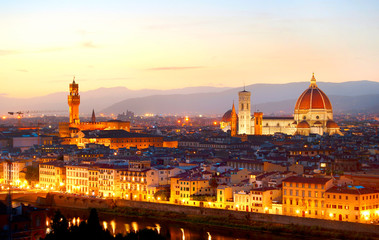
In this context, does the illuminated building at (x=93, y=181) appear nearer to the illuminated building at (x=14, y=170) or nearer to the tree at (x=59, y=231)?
the illuminated building at (x=14, y=170)

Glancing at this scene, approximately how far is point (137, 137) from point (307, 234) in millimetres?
46227

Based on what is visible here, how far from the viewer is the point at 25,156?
5791cm

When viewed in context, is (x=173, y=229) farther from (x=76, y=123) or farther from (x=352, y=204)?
(x=76, y=123)

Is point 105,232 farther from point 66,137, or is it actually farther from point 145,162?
point 66,137

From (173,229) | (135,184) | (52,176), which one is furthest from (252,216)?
(52,176)

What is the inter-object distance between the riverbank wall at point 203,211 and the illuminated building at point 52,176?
13.5 feet

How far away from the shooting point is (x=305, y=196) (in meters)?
32.8

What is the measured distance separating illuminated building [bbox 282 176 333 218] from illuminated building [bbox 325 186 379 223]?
16.2 inches

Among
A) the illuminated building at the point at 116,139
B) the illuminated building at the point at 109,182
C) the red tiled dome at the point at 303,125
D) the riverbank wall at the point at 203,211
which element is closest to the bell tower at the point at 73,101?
the illuminated building at the point at 116,139

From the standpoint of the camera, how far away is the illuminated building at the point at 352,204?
30797 millimetres

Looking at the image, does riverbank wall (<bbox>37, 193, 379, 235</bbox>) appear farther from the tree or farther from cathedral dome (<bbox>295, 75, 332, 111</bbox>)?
cathedral dome (<bbox>295, 75, 332, 111</bbox>)

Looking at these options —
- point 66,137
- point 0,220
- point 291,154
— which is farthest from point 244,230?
point 66,137

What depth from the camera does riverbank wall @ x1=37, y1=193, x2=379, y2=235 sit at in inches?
1189

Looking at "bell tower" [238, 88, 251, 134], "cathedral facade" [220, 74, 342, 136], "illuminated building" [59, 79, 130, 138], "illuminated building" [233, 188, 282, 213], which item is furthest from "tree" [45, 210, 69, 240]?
"bell tower" [238, 88, 251, 134]
